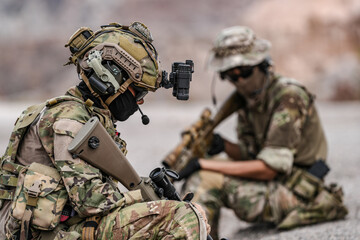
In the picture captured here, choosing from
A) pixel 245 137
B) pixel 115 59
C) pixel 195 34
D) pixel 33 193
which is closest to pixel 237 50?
pixel 245 137

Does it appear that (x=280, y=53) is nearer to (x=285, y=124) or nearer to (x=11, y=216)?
(x=285, y=124)

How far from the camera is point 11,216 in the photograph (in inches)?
121

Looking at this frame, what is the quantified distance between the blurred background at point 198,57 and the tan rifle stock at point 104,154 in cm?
213

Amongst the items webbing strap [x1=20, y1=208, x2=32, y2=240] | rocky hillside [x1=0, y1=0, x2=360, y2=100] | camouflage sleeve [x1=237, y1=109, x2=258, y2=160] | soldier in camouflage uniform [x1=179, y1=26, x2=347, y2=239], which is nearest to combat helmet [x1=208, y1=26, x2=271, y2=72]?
soldier in camouflage uniform [x1=179, y1=26, x2=347, y2=239]

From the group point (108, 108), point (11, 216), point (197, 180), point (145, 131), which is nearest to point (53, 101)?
point (108, 108)

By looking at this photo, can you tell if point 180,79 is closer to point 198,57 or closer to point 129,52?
point 129,52

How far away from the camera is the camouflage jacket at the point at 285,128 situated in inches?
212

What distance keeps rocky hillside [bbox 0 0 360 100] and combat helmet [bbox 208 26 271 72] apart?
1687 cm

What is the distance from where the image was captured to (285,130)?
17.7 ft

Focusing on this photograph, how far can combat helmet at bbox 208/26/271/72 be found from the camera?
5656mm

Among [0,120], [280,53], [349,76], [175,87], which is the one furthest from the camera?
[280,53]

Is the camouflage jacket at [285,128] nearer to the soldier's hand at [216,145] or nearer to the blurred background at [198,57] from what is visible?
the soldier's hand at [216,145]

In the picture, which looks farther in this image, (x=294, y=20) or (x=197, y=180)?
(x=294, y=20)

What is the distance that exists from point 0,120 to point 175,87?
53.1 ft
